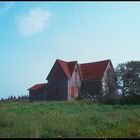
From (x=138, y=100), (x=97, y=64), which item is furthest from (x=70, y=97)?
(x=138, y=100)

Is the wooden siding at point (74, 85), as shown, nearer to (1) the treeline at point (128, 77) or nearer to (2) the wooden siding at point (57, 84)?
(2) the wooden siding at point (57, 84)

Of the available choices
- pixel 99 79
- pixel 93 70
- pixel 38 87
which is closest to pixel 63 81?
pixel 99 79

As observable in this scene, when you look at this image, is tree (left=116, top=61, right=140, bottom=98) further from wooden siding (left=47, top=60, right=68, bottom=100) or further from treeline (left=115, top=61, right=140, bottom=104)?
wooden siding (left=47, top=60, right=68, bottom=100)

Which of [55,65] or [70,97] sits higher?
[55,65]

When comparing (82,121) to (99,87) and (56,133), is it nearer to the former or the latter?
(56,133)

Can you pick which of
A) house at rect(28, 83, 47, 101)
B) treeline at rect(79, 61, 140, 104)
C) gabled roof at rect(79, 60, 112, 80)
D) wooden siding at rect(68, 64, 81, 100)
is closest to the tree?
treeline at rect(79, 61, 140, 104)

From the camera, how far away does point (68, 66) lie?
47719 mm

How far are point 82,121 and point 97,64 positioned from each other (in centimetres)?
3598

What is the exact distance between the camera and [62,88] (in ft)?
150

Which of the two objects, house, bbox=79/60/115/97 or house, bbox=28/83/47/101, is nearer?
house, bbox=79/60/115/97

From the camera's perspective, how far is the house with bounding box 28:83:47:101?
49.8 m

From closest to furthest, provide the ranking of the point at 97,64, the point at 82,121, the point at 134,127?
the point at 134,127 → the point at 82,121 → the point at 97,64

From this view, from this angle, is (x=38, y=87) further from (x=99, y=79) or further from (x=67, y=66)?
(x=99, y=79)

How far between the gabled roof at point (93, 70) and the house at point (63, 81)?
181 centimetres
